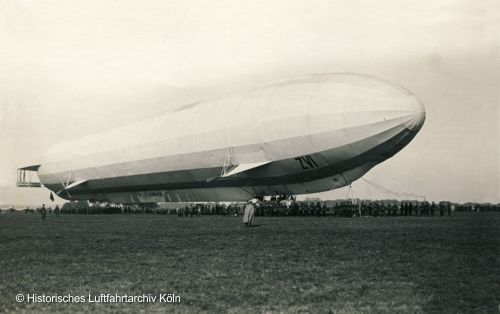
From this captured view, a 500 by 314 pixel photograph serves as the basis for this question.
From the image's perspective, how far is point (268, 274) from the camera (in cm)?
746

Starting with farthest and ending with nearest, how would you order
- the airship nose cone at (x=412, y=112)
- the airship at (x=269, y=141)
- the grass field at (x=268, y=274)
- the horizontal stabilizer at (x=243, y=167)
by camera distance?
the horizontal stabilizer at (x=243, y=167) → the airship at (x=269, y=141) → the airship nose cone at (x=412, y=112) → the grass field at (x=268, y=274)

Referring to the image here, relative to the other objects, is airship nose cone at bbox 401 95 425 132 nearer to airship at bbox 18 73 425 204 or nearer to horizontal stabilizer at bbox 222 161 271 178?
airship at bbox 18 73 425 204

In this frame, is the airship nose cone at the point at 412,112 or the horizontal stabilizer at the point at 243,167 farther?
the horizontal stabilizer at the point at 243,167

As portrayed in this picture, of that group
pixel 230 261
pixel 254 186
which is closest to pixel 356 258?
pixel 230 261

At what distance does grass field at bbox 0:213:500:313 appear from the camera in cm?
564

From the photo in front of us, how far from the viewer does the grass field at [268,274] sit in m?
5.64

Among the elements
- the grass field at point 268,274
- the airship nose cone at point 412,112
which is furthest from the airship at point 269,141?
the grass field at point 268,274

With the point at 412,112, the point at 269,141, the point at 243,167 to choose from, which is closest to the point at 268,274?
the point at 412,112

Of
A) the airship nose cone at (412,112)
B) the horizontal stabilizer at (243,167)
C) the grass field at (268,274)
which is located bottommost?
the grass field at (268,274)

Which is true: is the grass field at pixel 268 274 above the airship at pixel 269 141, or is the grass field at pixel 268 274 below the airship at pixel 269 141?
below

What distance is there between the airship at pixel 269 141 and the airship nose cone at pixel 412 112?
32 millimetres

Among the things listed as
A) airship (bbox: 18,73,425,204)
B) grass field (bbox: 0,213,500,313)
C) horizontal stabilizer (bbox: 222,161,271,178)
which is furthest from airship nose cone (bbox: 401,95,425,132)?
grass field (bbox: 0,213,500,313)

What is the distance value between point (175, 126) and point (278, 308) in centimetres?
2059

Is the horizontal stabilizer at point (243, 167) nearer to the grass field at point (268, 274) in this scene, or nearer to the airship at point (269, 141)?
the airship at point (269, 141)
